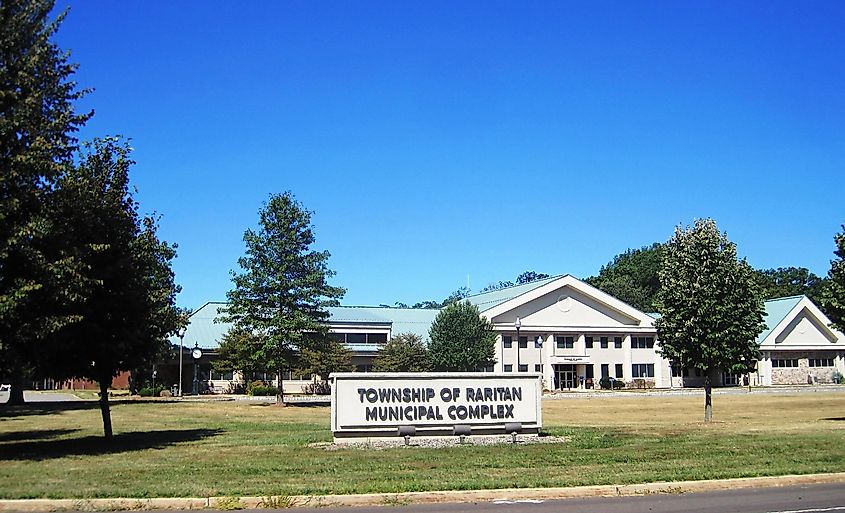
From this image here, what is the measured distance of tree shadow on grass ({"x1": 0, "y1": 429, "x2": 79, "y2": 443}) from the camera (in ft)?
77.8

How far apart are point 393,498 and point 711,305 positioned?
19.1 m

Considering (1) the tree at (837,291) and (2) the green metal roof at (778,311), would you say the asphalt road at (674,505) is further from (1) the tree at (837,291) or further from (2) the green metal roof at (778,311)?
(2) the green metal roof at (778,311)

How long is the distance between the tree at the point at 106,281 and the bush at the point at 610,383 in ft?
189

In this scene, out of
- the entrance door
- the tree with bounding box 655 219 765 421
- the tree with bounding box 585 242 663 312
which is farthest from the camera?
the tree with bounding box 585 242 663 312

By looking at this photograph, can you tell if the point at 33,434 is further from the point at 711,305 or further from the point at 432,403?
the point at 711,305

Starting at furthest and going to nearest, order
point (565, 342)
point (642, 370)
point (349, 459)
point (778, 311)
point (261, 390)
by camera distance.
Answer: point (778, 311), point (642, 370), point (565, 342), point (261, 390), point (349, 459)

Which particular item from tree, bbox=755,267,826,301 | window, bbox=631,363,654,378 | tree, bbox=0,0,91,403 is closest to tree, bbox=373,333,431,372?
window, bbox=631,363,654,378

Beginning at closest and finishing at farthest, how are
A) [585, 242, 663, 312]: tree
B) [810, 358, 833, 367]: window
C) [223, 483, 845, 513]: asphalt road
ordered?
[223, 483, 845, 513]: asphalt road
[810, 358, 833, 367]: window
[585, 242, 663, 312]: tree

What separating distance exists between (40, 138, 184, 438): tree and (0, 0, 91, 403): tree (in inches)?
49.5

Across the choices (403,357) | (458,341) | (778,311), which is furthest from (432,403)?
(778,311)

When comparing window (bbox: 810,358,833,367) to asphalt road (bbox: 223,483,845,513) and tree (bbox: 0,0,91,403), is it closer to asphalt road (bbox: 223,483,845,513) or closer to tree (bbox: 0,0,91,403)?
asphalt road (bbox: 223,483,845,513)

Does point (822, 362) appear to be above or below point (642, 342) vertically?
below

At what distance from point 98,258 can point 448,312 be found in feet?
153

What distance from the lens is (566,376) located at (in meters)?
75.0
